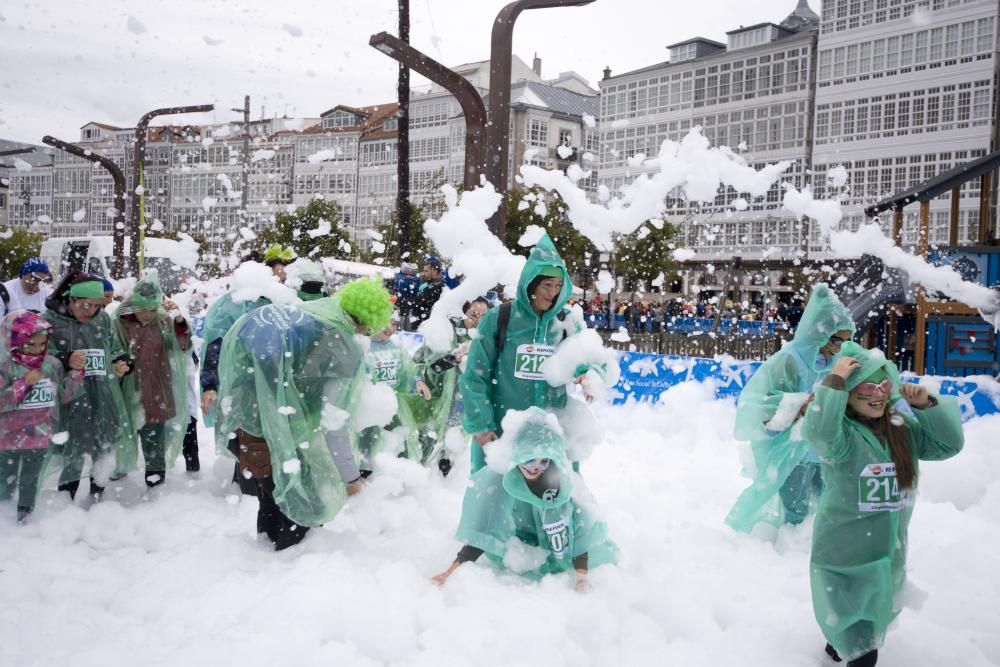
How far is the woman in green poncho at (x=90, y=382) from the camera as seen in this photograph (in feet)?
19.3

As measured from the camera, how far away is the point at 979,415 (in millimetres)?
7688

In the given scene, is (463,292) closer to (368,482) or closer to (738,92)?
→ (368,482)

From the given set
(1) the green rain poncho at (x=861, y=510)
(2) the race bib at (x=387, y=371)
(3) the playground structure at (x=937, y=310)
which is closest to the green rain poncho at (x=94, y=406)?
(2) the race bib at (x=387, y=371)

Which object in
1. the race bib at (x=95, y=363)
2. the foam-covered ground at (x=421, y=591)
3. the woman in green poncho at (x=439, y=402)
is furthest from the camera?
the woman in green poncho at (x=439, y=402)

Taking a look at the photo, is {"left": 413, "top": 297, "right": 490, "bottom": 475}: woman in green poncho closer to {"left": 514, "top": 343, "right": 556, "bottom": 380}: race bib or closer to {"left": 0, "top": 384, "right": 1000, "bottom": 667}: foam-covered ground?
{"left": 0, "top": 384, "right": 1000, "bottom": 667}: foam-covered ground

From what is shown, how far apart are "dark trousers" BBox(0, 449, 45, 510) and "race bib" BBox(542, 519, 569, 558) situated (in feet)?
11.0

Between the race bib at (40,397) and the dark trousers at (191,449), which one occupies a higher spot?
the race bib at (40,397)

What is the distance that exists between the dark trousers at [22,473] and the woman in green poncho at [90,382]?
0.37 meters

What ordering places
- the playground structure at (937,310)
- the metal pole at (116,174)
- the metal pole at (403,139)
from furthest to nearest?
the metal pole at (116,174) → the metal pole at (403,139) → the playground structure at (937,310)

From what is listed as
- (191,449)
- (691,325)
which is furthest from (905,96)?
(191,449)

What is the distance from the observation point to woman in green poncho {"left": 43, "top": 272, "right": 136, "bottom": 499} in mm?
5895

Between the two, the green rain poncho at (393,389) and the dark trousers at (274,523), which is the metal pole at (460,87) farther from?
the dark trousers at (274,523)

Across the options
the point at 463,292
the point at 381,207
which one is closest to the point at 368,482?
the point at 463,292

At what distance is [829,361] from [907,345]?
713 centimetres
